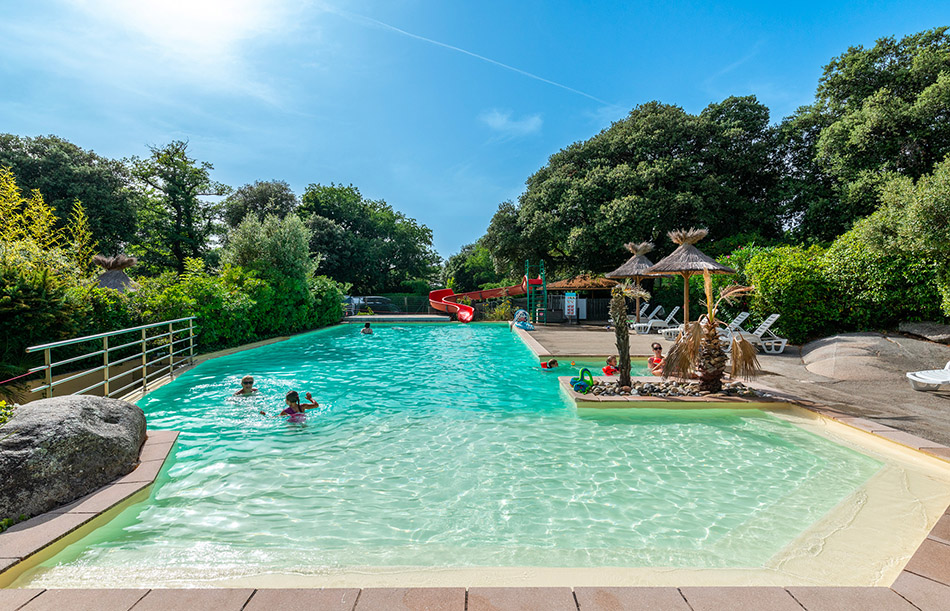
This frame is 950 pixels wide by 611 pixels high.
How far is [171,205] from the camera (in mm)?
28469

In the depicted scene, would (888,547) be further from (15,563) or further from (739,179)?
(739,179)

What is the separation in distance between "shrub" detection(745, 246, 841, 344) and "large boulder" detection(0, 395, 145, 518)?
13114 mm

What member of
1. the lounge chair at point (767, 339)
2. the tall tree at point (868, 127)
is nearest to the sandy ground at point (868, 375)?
the lounge chair at point (767, 339)

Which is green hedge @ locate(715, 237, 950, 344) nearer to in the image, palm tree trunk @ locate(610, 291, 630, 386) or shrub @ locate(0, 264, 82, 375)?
palm tree trunk @ locate(610, 291, 630, 386)

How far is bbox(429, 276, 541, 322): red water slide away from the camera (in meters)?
22.5

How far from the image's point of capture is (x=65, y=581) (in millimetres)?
2430

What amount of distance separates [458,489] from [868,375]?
27.8ft

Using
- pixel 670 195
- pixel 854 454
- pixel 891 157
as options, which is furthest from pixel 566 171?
pixel 854 454

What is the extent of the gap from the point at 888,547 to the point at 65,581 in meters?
5.54

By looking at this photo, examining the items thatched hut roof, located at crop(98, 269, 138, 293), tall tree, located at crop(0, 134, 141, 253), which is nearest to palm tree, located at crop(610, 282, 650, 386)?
thatched hut roof, located at crop(98, 269, 138, 293)

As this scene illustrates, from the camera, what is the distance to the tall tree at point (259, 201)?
36094mm

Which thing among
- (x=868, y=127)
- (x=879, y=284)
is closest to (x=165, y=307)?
(x=879, y=284)

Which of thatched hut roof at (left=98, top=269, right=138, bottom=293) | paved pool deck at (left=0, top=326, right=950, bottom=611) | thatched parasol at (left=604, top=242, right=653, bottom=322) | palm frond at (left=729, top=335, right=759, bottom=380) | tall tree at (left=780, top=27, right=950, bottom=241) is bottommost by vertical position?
paved pool deck at (left=0, top=326, right=950, bottom=611)

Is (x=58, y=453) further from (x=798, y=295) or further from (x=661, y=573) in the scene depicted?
(x=798, y=295)
